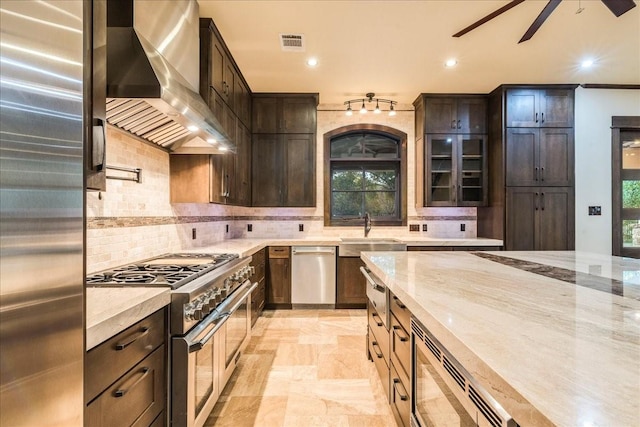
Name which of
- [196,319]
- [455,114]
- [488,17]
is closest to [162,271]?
[196,319]

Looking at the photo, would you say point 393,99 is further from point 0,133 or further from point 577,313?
point 0,133

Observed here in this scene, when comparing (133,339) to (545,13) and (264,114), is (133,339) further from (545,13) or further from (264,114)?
(264,114)

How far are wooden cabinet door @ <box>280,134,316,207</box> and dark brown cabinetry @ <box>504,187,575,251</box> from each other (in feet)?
8.21

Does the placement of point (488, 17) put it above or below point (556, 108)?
above

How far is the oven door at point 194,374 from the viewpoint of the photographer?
1.42m

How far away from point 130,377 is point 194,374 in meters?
0.43

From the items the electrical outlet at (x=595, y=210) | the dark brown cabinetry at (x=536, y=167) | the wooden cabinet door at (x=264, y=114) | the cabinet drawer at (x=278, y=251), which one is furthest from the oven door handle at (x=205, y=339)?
the electrical outlet at (x=595, y=210)

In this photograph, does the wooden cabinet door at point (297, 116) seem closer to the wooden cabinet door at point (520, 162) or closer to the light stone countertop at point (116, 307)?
the wooden cabinet door at point (520, 162)

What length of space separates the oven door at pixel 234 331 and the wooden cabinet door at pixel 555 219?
141 inches

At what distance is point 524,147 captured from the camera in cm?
384

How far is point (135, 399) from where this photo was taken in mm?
→ 1162

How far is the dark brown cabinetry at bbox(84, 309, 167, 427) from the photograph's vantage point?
947mm

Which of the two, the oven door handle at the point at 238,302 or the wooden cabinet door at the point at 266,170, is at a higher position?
the wooden cabinet door at the point at 266,170

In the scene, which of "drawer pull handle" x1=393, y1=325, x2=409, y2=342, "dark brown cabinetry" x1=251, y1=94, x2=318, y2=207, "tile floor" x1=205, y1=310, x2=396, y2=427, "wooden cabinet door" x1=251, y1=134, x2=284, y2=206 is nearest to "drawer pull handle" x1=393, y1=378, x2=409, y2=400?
"drawer pull handle" x1=393, y1=325, x2=409, y2=342
